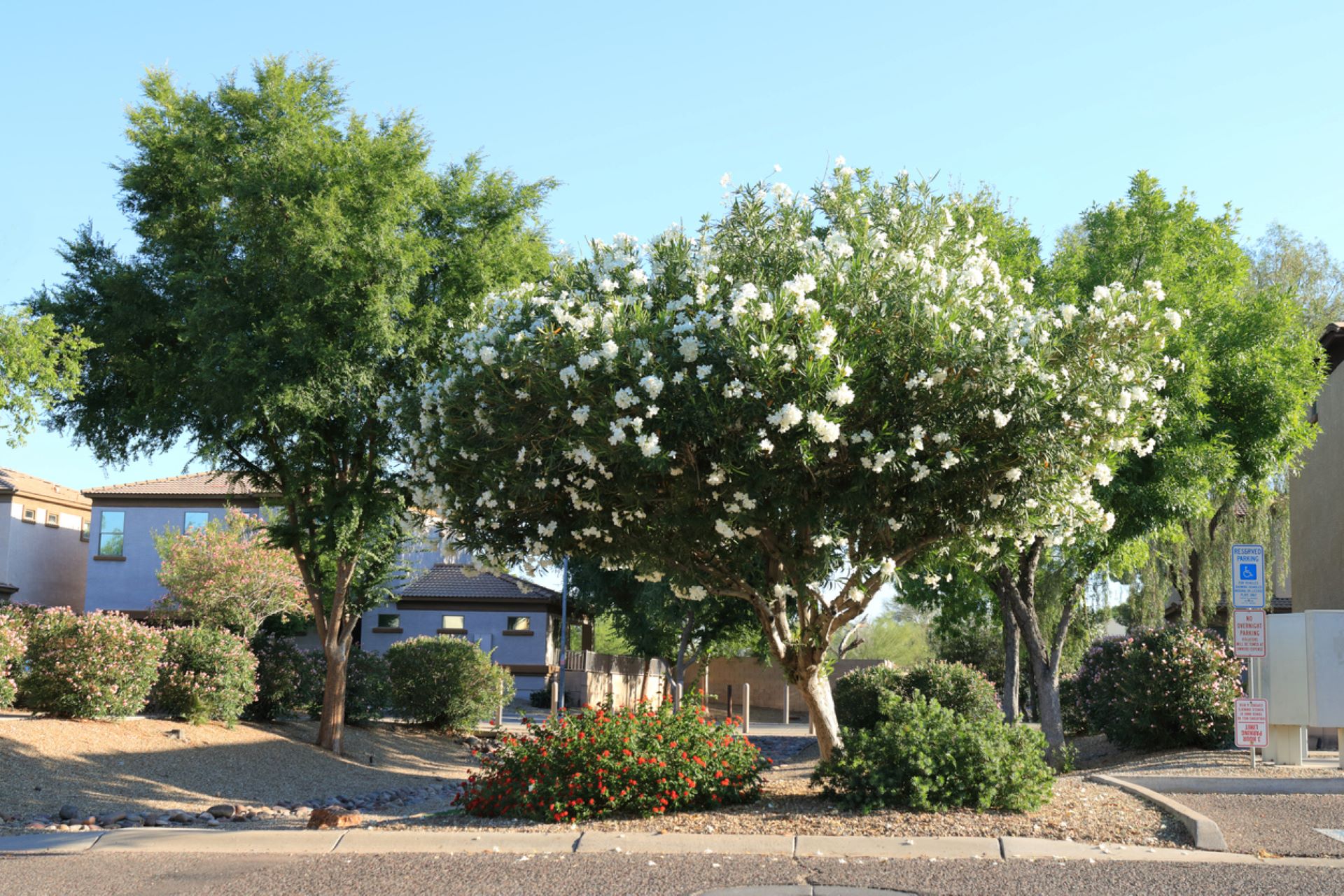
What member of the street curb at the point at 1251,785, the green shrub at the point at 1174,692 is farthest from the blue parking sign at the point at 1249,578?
the green shrub at the point at 1174,692

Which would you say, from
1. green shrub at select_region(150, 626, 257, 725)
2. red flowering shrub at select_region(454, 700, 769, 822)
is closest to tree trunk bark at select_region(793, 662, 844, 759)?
red flowering shrub at select_region(454, 700, 769, 822)

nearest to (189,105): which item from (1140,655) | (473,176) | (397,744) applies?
(473,176)

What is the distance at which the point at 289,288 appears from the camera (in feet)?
51.8

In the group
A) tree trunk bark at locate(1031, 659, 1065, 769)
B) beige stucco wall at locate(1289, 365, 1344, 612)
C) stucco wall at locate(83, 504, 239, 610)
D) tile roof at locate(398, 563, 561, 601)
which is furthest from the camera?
tile roof at locate(398, 563, 561, 601)

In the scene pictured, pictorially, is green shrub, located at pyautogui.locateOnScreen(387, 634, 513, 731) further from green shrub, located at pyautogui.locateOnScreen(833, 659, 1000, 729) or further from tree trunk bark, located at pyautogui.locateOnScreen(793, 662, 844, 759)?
tree trunk bark, located at pyautogui.locateOnScreen(793, 662, 844, 759)

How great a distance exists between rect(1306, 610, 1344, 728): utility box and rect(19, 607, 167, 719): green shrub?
1576cm

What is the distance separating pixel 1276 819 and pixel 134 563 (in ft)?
124

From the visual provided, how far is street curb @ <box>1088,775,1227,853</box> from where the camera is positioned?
8406 mm

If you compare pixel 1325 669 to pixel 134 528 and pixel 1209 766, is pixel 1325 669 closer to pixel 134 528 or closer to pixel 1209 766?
pixel 1209 766

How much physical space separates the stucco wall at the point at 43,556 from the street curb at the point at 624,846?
34.0 meters

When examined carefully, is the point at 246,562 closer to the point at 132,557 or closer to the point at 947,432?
the point at 132,557

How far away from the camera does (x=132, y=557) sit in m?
39.0

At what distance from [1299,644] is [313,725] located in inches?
661

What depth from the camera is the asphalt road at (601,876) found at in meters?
7.14
